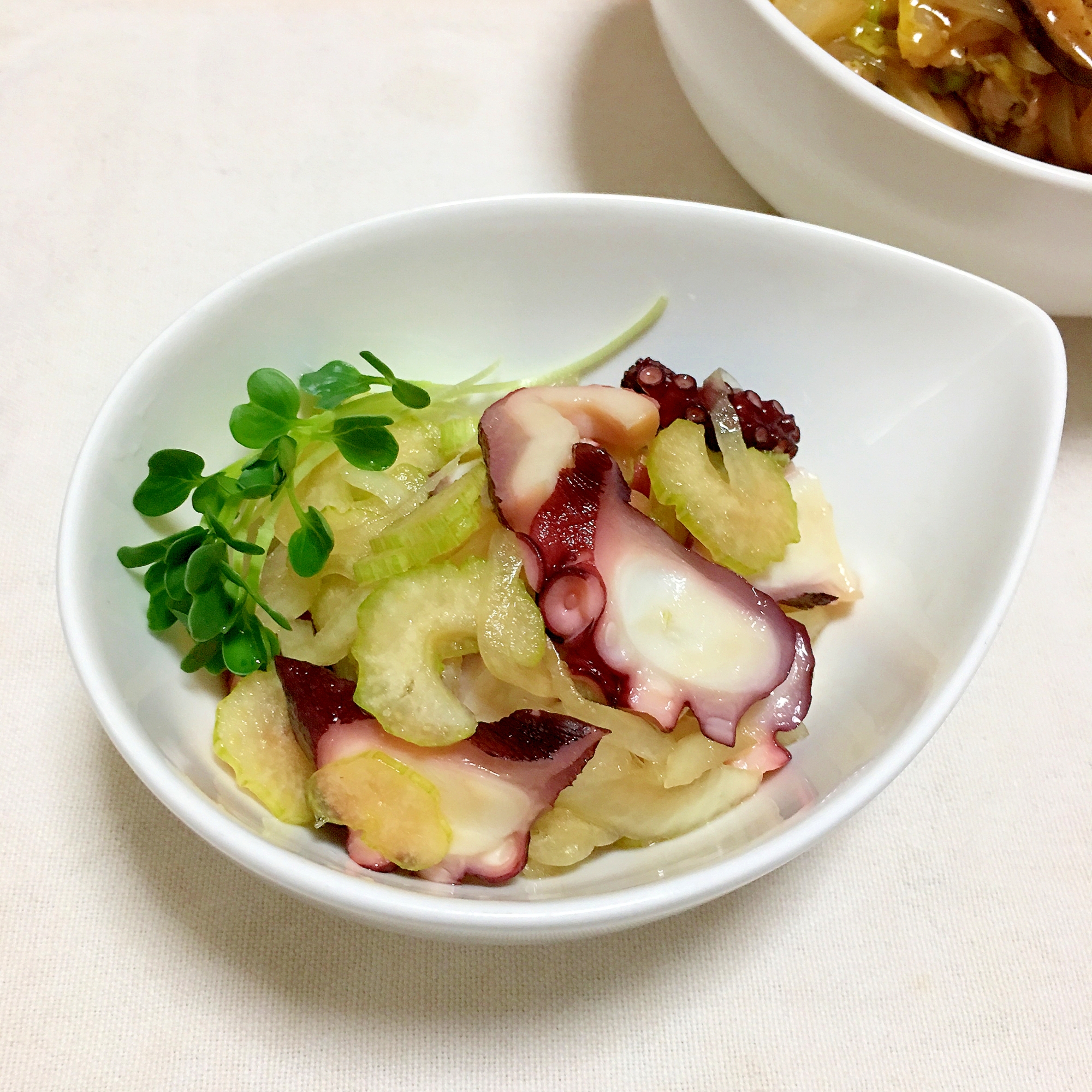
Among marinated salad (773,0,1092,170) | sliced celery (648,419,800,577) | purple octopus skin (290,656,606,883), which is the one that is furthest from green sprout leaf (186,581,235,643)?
marinated salad (773,0,1092,170)

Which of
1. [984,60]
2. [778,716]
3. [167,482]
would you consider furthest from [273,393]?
[984,60]

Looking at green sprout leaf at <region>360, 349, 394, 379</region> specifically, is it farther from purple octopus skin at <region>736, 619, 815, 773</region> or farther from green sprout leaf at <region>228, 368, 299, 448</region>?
purple octopus skin at <region>736, 619, 815, 773</region>

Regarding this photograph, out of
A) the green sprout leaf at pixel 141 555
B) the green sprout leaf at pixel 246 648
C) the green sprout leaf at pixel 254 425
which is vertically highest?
the green sprout leaf at pixel 254 425

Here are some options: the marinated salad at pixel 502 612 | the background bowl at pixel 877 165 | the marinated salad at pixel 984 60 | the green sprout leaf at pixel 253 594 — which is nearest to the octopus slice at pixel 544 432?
the marinated salad at pixel 502 612

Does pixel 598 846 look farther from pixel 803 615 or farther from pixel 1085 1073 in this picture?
pixel 1085 1073

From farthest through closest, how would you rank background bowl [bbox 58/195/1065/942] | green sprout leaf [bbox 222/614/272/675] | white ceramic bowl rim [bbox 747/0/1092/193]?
white ceramic bowl rim [bbox 747/0/1092/193] < green sprout leaf [bbox 222/614/272/675] < background bowl [bbox 58/195/1065/942]

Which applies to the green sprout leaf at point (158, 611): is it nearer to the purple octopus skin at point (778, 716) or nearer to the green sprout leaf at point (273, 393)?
the green sprout leaf at point (273, 393)
